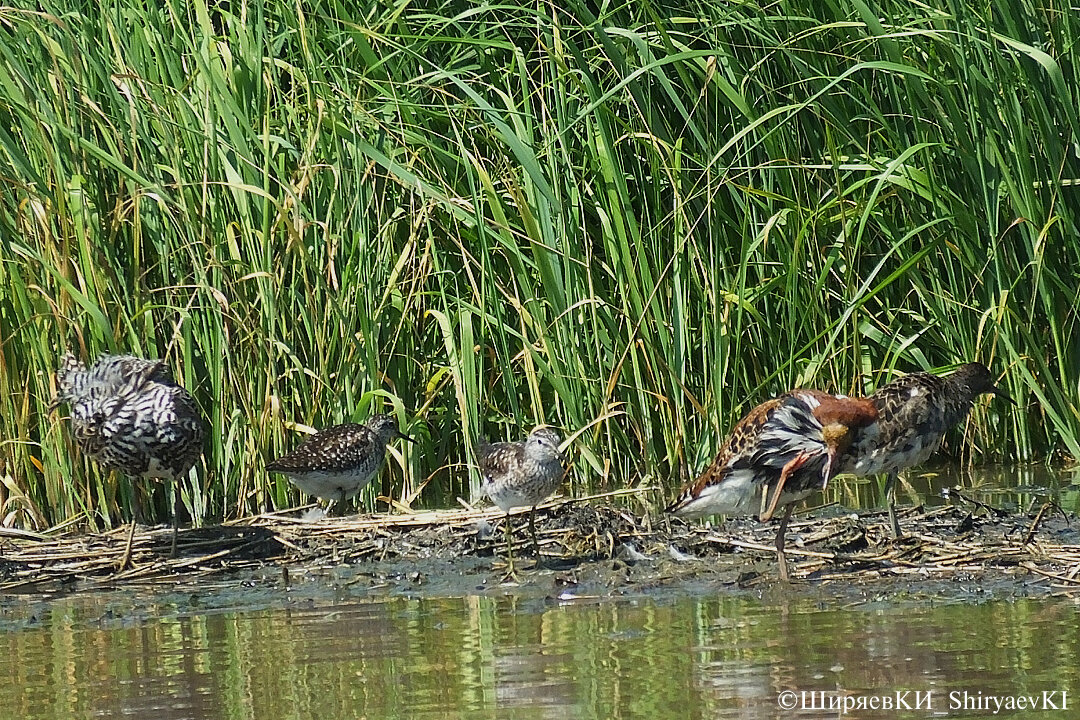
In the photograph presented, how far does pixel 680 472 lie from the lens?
29.3 ft

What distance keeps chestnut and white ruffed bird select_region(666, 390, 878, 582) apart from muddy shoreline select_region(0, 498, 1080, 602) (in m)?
0.25

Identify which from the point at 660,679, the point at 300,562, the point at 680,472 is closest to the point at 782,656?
the point at 660,679

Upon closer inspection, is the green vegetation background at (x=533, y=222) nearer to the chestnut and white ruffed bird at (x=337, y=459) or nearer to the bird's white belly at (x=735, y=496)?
the chestnut and white ruffed bird at (x=337, y=459)

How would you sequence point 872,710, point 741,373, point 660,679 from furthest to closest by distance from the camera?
point 741,373 < point 660,679 < point 872,710

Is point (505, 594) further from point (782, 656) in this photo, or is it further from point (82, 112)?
point (82, 112)

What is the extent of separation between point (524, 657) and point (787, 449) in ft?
6.29

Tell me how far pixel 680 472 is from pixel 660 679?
3783 mm

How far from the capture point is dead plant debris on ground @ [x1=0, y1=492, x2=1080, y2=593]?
6.96 meters

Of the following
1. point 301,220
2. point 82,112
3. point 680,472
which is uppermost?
point 82,112

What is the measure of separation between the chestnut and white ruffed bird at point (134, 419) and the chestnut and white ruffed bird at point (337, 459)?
1.46 feet

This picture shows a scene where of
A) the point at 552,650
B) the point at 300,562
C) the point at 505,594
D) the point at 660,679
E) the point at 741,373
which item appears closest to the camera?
the point at 660,679

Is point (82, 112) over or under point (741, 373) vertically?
over

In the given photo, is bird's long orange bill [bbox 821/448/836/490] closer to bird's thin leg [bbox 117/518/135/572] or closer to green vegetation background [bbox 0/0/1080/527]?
green vegetation background [bbox 0/0/1080/527]

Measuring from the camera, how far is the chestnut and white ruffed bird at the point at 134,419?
25.8 feet
